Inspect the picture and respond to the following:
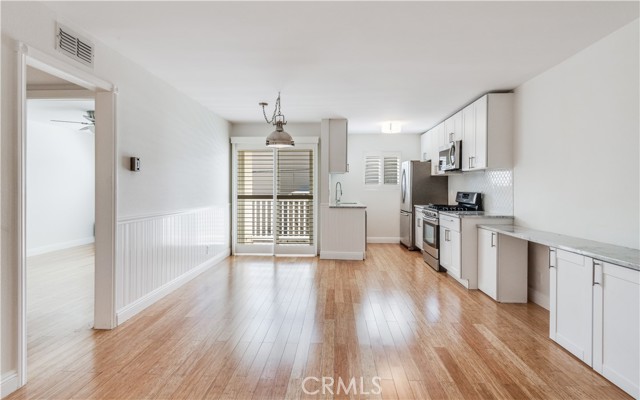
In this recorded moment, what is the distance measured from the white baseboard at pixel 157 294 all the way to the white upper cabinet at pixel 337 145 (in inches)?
109

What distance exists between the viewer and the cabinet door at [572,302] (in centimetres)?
247

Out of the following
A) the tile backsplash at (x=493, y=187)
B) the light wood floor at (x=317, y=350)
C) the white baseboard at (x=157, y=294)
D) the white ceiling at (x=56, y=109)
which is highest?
the white ceiling at (x=56, y=109)

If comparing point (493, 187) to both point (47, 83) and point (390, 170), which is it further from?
point (47, 83)

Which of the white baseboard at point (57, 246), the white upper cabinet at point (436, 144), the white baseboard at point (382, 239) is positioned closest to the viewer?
the white upper cabinet at point (436, 144)

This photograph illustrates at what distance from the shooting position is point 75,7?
8.07ft

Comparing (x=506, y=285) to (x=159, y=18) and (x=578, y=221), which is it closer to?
(x=578, y=221)

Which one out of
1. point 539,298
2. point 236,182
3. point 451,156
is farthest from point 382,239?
point 539,298

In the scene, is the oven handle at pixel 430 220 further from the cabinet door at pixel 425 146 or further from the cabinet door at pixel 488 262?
the cabinet door at pixel 425 146

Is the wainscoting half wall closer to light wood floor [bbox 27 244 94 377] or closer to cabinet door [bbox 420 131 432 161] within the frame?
light wood floor [bbox 27 244 94 377]

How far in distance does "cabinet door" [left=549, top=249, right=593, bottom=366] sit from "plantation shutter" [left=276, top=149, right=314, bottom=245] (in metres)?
4.43

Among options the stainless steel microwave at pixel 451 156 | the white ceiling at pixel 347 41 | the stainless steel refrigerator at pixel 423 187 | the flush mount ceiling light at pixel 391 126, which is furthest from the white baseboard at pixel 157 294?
the stainless steel microwave at pixel 451 156

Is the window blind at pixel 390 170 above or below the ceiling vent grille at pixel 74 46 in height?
below

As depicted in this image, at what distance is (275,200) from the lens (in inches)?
264

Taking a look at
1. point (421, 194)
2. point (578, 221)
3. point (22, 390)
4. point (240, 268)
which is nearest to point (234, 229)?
point (240, 268)
